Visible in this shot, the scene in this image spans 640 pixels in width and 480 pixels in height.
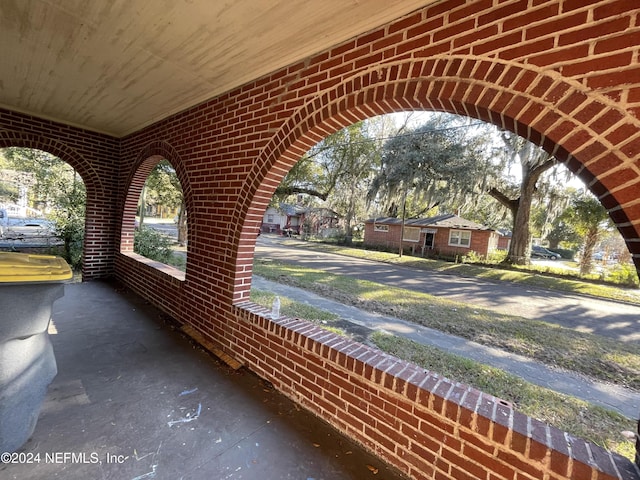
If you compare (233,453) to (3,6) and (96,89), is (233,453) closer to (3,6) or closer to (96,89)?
(3,6)

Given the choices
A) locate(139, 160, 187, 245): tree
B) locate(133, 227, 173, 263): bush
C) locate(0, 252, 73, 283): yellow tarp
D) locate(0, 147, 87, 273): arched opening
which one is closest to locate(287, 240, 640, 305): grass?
locate(139, 160, 187, 245): tree

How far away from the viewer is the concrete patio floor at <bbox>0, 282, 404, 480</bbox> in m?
1.65

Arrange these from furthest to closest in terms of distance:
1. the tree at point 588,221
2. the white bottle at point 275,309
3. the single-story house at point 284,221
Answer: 1. the single-story house at point 284,221
2. the tree at point 588,221
3. the white bottle at point 275,309

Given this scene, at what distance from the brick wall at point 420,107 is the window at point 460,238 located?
19.6 meters

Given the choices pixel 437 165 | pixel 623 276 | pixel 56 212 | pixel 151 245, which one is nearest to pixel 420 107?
pixel 151 245

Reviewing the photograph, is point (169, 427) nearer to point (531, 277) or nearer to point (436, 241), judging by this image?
point (531, 277)

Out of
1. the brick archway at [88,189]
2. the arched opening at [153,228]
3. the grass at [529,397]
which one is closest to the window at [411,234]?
the arched opening at [153,228]

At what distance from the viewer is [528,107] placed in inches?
54.4

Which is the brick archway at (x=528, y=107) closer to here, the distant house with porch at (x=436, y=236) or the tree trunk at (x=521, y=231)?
the tree trunk at (x=521, y=231)

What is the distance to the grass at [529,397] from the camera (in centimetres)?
265

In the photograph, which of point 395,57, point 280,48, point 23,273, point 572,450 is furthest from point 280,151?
point 572,450

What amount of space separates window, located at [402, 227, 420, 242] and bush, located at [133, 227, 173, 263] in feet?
57.1

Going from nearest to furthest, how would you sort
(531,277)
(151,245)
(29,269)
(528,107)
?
(528,107)
(29,269)
(151,245)
(531,277)

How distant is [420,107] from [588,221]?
15.8m
